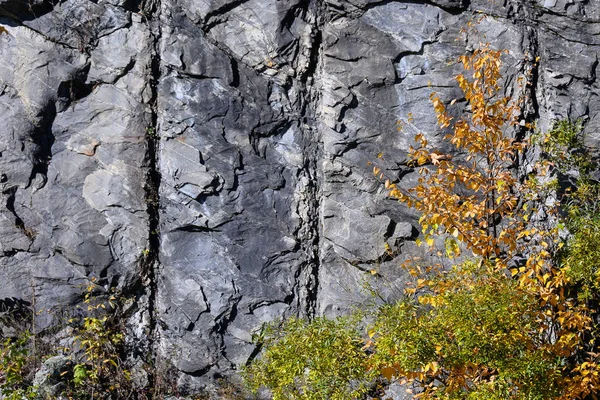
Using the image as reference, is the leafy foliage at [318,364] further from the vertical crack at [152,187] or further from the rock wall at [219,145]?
the vertical crack at [152,187]

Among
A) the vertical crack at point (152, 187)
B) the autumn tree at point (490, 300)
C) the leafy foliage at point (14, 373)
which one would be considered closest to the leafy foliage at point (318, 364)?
the autumn tree at point (490, 300)

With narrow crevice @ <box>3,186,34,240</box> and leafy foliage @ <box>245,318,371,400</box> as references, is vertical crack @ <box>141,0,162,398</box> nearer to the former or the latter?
narrow crevice @ <box>3,186,34,240</box>

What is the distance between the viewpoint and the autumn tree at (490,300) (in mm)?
3664

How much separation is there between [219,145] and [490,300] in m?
2.95

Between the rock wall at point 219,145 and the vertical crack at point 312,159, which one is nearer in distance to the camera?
the rock wall at point 219,145

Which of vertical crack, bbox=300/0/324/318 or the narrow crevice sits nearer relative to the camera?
vertical crack, bbox=300/0/324/318

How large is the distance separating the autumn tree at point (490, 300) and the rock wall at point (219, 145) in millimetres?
609

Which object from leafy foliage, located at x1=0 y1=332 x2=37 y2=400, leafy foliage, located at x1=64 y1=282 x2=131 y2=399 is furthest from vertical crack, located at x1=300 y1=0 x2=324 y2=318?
leafy foliage, located at x1=0 y1=332 x2=37 y2=400

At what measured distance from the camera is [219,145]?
18.5 ft

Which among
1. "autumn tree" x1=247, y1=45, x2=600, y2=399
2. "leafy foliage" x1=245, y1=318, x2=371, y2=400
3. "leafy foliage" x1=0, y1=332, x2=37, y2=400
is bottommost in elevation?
"leafy foliage" x1=0, y1=332, x2=37, y2=400

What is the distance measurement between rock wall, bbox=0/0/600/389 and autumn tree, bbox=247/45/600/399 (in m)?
0.61

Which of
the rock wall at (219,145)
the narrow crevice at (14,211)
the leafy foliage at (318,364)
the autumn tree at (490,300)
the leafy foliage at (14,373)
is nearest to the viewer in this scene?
the autumn tree at (490,300)

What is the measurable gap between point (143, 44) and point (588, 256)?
427 centimetres

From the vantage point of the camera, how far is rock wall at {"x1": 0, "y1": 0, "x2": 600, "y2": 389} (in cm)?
546
